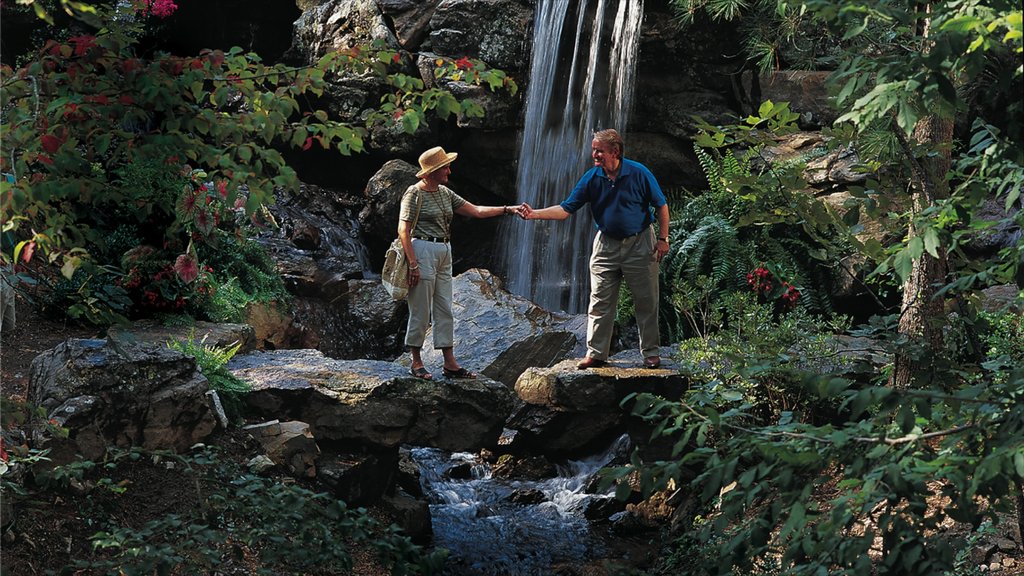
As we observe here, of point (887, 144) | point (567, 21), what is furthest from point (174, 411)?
point (567, 21)

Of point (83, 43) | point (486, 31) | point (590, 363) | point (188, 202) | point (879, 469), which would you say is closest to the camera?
point (879, 469)

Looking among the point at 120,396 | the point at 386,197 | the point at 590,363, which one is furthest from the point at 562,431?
the point at 386,197

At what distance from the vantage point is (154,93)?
2.99 metres

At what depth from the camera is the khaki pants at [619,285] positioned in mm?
7359

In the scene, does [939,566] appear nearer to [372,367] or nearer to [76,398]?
[76,398]

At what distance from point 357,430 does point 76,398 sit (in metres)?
2.04

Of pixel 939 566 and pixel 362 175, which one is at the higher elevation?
pixel 362 175

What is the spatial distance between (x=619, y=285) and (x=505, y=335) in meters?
2.42

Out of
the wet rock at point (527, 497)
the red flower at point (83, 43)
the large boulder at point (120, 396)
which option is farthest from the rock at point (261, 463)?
the red flower at point (83, 43)

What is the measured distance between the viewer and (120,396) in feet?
18.3

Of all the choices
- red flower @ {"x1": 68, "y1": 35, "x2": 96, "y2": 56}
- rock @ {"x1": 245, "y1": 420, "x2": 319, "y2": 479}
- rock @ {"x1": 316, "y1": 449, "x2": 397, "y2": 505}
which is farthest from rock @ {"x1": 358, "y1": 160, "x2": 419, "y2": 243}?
red flower @ {"x1": 68, "y1": 35, "x2": 96, "y2": 56}

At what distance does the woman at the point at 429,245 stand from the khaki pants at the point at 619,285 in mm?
963

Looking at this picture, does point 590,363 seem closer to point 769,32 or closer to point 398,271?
point 398,271

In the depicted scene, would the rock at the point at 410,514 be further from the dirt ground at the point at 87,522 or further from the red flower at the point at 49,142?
the red flower at the point at 49,142
